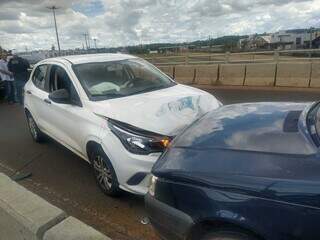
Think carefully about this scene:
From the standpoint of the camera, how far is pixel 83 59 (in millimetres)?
5594

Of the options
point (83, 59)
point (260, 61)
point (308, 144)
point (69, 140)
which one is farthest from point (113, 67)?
point (260, 61)

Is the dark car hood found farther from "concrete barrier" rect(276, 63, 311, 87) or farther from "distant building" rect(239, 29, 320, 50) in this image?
"distant building" rect(239, 29, 320, 50)

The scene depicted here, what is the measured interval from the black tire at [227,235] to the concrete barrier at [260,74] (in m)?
11.5

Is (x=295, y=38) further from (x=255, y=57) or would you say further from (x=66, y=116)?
(x=66, y=116)

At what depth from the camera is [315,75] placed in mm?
12266

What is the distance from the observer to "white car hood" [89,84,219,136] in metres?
4.01

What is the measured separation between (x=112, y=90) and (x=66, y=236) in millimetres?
2129

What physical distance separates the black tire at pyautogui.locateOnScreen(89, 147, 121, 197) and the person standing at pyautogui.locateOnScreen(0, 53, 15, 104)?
9192mm

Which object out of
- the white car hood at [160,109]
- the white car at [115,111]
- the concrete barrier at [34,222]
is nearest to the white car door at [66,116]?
the white car at [115,111]

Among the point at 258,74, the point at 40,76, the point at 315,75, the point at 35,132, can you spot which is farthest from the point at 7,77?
the point at 315,75

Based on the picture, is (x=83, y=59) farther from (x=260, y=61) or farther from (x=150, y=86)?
(x=260, y=61)

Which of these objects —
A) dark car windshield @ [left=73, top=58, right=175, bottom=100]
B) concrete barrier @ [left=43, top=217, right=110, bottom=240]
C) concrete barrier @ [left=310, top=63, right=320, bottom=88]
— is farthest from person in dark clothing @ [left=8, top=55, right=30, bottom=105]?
concrete barrier @ [left=43, top=217, right=110, bottom=240]

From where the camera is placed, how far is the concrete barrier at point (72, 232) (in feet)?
11.1

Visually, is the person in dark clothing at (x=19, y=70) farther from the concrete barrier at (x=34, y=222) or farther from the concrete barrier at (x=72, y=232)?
the concrete barrier at (x=72, y=232)
